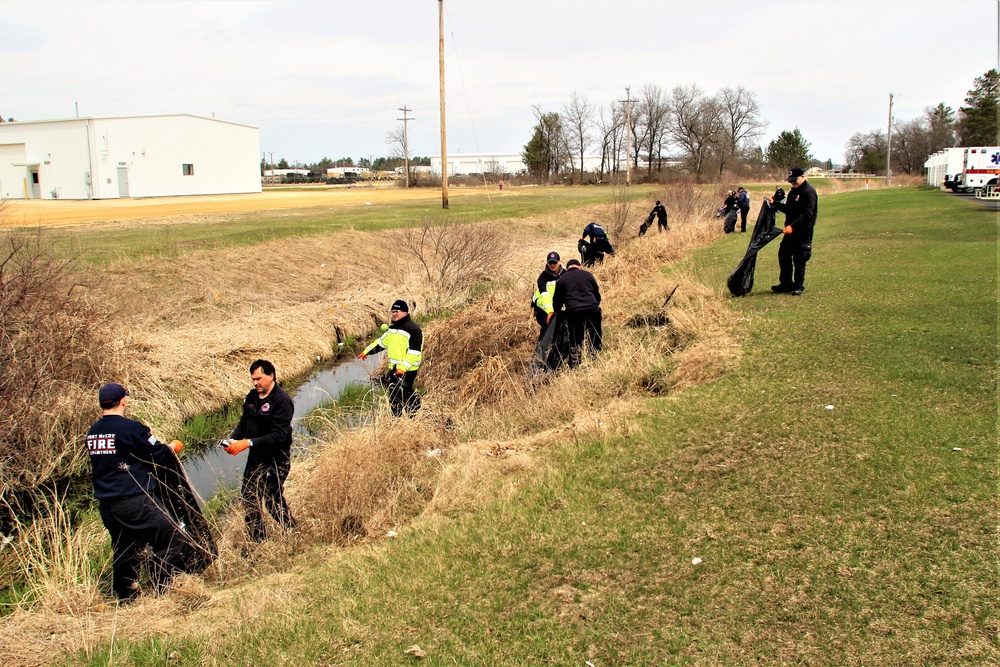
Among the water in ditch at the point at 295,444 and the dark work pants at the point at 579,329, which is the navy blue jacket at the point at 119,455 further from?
the dark work pants at the point at 579,329

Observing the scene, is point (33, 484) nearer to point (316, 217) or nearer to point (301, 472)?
point (301, 472)

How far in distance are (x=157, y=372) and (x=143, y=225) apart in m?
18.0

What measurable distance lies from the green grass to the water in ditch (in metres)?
4.48

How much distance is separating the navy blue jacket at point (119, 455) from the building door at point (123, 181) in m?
52.9

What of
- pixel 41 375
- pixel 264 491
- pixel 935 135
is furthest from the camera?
pixel 935 135

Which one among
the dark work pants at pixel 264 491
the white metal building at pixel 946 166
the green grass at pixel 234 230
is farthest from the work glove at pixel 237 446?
the white metal building at pixel 946 166

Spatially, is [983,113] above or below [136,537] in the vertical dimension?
above

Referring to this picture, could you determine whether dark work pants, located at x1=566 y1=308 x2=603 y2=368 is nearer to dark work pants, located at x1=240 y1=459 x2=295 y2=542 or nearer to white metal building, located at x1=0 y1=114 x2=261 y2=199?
dark work pants, located at x1=240 y1=459 x2=295 y2=542

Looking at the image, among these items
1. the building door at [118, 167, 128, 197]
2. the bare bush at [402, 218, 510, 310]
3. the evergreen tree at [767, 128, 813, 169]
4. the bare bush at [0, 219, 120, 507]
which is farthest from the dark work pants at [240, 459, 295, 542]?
the evergreen tree at [767, 128, 813, 169]

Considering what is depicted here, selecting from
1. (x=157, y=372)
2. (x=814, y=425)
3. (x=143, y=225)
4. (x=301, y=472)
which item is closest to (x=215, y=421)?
(x=157, y=372)

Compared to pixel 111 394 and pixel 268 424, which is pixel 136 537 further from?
pixel 268 424

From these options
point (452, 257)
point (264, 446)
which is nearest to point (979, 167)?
point (452, 257)

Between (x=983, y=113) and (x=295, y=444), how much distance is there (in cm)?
7547

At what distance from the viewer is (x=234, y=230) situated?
26.7 metres
